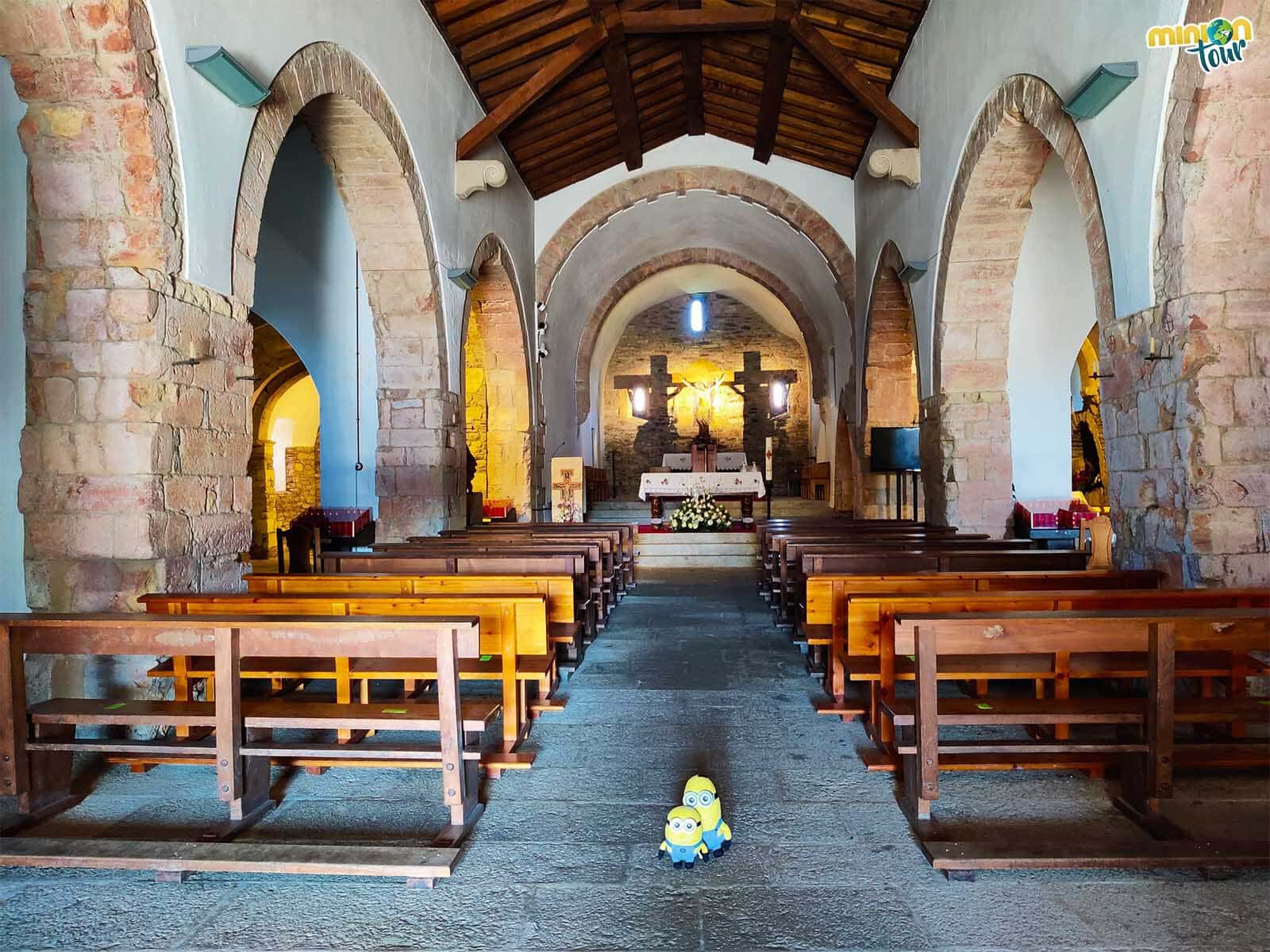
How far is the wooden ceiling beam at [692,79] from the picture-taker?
7628 mm

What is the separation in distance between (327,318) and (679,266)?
7493 millimetres

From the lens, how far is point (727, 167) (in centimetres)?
1033

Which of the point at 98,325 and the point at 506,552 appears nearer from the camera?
the point at 98,325

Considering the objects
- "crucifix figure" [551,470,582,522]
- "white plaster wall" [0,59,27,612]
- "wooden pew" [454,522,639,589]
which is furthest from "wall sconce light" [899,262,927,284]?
"white plaster wall" [0,59,27,612]

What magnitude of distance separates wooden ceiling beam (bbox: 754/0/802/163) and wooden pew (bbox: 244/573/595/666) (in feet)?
18.9

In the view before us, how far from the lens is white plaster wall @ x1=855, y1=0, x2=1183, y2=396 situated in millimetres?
3814

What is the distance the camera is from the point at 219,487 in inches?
145

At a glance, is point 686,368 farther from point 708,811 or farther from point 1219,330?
point 708,811

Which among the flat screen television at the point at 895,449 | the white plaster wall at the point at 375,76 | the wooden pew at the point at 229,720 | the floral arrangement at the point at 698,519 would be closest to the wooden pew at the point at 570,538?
the white plaster wall at the point at 375,76

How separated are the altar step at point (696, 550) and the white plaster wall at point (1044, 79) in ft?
9.56

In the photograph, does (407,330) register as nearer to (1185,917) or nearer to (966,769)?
(966,769)

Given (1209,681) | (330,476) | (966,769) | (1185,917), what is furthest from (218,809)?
(330,476)

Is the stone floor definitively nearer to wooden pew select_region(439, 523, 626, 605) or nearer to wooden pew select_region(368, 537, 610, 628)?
wooden pew select_region(368, 537, 610, 628)

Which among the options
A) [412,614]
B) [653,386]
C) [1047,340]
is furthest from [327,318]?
[653,386]
